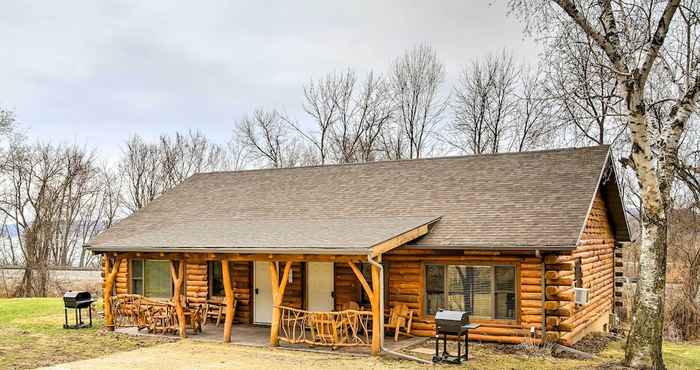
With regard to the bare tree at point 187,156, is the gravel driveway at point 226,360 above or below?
below

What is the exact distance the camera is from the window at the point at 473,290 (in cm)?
1297

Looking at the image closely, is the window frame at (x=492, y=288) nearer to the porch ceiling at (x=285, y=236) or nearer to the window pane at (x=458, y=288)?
the window pane at (x=458, y=288)

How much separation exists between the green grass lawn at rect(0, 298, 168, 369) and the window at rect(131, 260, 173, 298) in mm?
1330

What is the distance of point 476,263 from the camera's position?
515 inches

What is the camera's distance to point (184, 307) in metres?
15.1

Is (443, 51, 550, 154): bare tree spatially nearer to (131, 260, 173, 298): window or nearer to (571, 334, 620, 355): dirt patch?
(571, 334, 620, 355): dirt patch

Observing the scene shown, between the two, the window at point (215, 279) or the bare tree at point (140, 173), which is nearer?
the window at point (215, 279)

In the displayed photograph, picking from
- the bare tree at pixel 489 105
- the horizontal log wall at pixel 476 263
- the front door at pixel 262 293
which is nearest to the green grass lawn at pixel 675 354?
the horizontal log wall at pixel 476 263

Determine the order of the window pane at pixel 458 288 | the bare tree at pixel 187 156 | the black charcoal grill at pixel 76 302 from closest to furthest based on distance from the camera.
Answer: the window pane at pixel 458 288 → the black charcoal grill at pixel 76 302 → the bare tree at pixel 187 156

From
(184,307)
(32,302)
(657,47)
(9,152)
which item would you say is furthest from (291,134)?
(657,47)

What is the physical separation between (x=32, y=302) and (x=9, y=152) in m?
13.7

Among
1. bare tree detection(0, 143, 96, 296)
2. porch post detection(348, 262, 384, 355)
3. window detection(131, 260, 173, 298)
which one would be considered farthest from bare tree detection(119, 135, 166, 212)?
porch post detection(348, 262, 384, 355)

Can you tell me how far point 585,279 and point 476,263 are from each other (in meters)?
3.09

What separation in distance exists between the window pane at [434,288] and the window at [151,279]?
22.9ft
